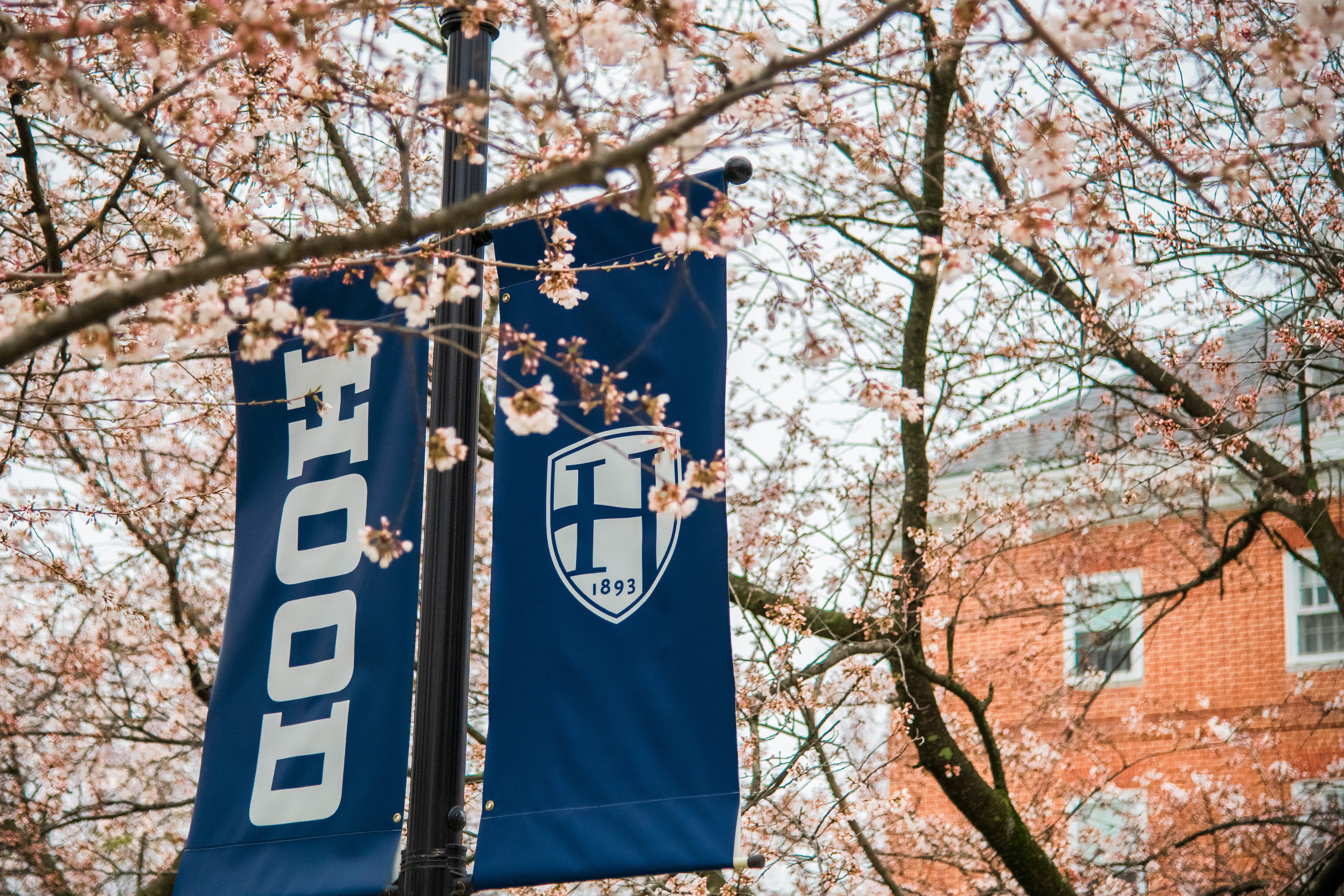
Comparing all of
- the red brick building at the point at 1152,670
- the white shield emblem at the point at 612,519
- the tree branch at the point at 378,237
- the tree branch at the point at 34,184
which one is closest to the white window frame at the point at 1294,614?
the red brick building at the point at 1152,670

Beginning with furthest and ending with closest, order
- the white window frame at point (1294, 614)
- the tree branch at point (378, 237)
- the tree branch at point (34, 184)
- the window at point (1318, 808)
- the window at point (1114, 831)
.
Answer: the white window frame at point (1294, 614)
the window at point (1114, 831)
the window at point (1318, 808)
the tree branch at point (34, 184)
the tree branch at point (378, 237)

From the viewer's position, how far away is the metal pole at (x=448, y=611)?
3324 millimetres

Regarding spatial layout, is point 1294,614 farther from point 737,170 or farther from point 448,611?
point 448,611

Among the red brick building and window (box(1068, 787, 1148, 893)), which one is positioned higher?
the red brick building

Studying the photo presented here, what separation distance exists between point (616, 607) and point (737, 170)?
1378mm

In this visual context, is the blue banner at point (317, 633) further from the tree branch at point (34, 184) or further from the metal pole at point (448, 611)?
the tree branch at point (34, 184)

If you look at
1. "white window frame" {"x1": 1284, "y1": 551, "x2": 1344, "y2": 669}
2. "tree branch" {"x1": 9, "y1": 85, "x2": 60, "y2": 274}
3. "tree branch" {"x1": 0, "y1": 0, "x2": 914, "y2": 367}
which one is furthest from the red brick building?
"tree branch" {"x1": 0, "y1": 0, "x2": 914, "y2": 367}

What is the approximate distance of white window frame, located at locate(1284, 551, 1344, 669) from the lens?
15.8 m

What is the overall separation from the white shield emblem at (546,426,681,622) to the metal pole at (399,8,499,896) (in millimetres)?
281

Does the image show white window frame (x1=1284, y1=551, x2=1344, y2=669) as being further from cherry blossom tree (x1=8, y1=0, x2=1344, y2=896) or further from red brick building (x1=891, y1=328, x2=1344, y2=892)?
cherry blossom tree (x1=8, y1=0, x2=1344, y2=896)

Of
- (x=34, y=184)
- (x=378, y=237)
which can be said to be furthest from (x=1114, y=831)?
(x=378, y=237)

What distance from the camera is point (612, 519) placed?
3.68 m

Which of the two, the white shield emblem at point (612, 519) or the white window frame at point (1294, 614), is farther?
the white window frame at point (1294, 614)

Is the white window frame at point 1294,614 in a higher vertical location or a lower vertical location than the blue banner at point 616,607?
higher
